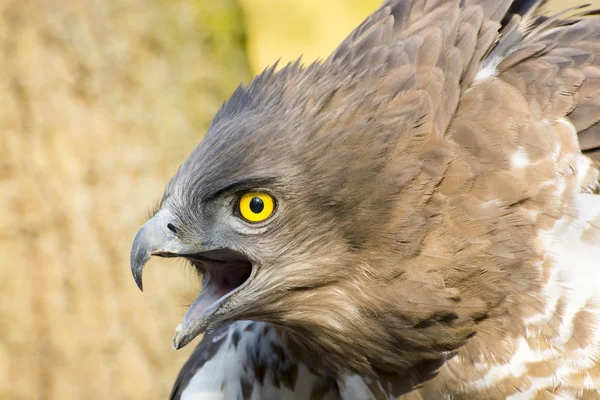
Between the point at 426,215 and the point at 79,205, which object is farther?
the point at 79,205

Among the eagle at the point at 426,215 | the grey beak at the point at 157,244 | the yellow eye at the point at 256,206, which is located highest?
the grey beak at the point at 157,244

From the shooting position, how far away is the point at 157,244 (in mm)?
2766

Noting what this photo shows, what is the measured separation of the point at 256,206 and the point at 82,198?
3739 millimetres

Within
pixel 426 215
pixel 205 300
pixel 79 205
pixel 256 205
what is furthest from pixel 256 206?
pixel 79 205

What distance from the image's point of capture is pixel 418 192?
2.76 metres

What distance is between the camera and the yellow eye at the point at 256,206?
110 inches

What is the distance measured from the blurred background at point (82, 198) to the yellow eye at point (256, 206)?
10.9ft

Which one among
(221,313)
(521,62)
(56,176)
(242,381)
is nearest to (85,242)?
(56,176)

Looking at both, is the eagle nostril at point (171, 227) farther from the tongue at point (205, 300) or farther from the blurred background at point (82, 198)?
the blurred background at point (82, 198)

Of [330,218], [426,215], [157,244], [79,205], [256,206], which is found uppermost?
[79,205]

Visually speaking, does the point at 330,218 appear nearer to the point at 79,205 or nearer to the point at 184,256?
the point at 184,256

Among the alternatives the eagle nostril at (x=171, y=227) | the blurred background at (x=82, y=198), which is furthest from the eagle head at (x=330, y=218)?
the blurred background at (x=82, y=198)

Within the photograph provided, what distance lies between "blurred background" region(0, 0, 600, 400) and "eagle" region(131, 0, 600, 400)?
3281 mm

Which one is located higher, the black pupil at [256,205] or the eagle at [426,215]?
the black pupil at [256,205]
